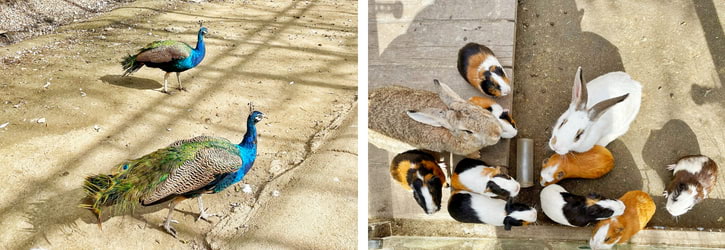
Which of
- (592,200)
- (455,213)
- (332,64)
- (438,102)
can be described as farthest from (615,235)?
(332,64)

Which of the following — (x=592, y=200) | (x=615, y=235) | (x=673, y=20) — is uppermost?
(x=673, y=20)

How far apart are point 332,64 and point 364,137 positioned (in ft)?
1.26

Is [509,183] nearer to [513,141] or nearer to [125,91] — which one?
[513,141]

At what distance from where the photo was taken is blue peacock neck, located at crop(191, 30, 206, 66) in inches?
76.4

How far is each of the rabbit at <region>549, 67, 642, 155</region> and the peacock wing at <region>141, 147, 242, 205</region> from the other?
129 cm

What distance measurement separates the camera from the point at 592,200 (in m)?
2.11

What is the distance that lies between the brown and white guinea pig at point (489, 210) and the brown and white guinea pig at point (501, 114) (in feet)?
0.93

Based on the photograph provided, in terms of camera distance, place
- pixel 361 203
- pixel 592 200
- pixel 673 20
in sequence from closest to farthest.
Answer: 1. pixel 361 203
2. pixel 592 200
3. pixel 673 20

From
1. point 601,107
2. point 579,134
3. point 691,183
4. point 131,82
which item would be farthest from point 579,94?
point 131,82

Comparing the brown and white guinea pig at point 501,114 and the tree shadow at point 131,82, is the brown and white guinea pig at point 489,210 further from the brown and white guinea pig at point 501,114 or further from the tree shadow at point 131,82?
the tree shadow at point 131,82

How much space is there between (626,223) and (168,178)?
180 cm

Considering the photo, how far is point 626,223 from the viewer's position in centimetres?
216

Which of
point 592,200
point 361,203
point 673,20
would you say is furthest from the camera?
point 673,20

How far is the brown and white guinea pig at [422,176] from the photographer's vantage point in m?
2.14
